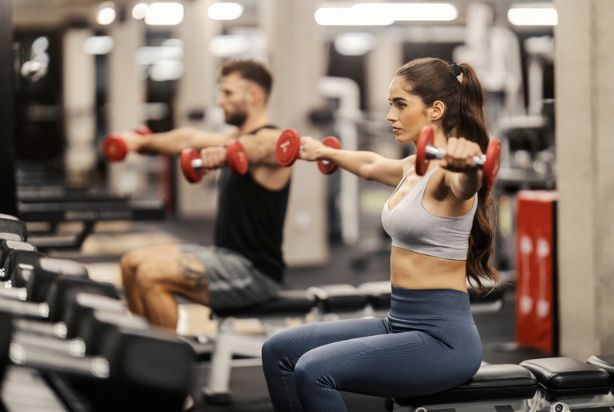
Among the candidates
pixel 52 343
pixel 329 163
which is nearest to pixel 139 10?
pixel 329 163

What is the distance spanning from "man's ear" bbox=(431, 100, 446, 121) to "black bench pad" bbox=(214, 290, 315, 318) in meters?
1.52

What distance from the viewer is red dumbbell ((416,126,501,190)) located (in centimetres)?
201

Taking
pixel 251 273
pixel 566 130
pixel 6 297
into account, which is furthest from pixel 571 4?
pixel 6 297

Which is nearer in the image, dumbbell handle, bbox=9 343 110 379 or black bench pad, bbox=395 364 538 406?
dumbbell handle, bbox=9 343 110 379

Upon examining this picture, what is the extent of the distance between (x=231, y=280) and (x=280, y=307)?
0.25m

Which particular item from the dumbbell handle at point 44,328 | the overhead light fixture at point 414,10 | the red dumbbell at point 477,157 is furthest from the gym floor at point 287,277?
the overhead light fixture at point 414,10

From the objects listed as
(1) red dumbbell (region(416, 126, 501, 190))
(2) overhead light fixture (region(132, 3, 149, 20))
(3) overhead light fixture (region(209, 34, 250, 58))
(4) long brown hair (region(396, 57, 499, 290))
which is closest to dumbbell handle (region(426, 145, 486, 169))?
(1) red dumbbell (region(416, 126, 501, 190))

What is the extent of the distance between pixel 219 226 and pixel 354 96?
5.35 m

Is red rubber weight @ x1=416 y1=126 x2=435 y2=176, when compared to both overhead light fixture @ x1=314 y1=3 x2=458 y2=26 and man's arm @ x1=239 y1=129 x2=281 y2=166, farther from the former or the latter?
overhead light fixture @ x1=314 y1=3 x2=458 y2=26

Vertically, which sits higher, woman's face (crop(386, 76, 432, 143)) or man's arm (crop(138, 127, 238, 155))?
woman's face (crop(386, 76, 432, 143))

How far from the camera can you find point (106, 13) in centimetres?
1355

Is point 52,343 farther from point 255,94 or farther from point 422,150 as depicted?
point 255,94

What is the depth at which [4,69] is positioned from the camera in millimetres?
3549

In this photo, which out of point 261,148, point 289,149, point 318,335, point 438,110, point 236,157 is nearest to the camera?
point 438,110
